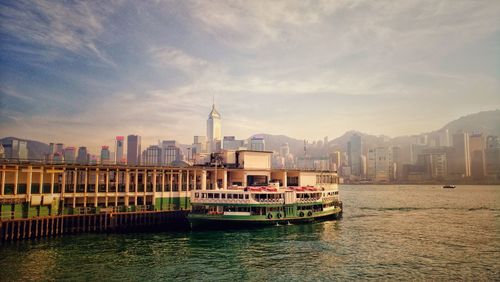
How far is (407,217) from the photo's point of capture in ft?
282

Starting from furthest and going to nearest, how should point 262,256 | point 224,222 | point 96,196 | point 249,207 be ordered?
point 96,196 < point 249,207 < point 224,222 < point 262,256

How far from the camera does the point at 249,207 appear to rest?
62.2 metres

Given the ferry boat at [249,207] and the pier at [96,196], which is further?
the ferry boat at [249,207]

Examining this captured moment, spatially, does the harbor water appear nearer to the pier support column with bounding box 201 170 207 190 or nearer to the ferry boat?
the ferry boat

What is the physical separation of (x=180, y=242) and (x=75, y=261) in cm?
1506

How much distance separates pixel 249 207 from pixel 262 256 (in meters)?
19.1

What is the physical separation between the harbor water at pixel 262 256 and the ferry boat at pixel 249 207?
1.84 m

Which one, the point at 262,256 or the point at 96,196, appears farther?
the point at 96,196

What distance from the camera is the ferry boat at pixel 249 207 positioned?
5991 centimetres

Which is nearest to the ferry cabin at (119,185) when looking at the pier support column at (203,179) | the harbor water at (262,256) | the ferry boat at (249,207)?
the pier support column at (203,179)

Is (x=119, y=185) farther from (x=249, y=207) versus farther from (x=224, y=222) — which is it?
(x=249, y=207)

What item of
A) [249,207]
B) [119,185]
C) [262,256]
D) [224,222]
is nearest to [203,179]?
[119,185]

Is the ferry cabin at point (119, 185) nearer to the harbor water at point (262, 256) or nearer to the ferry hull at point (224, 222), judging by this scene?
the ferry hull at point (224, 222)

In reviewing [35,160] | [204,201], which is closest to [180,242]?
[204,201]
